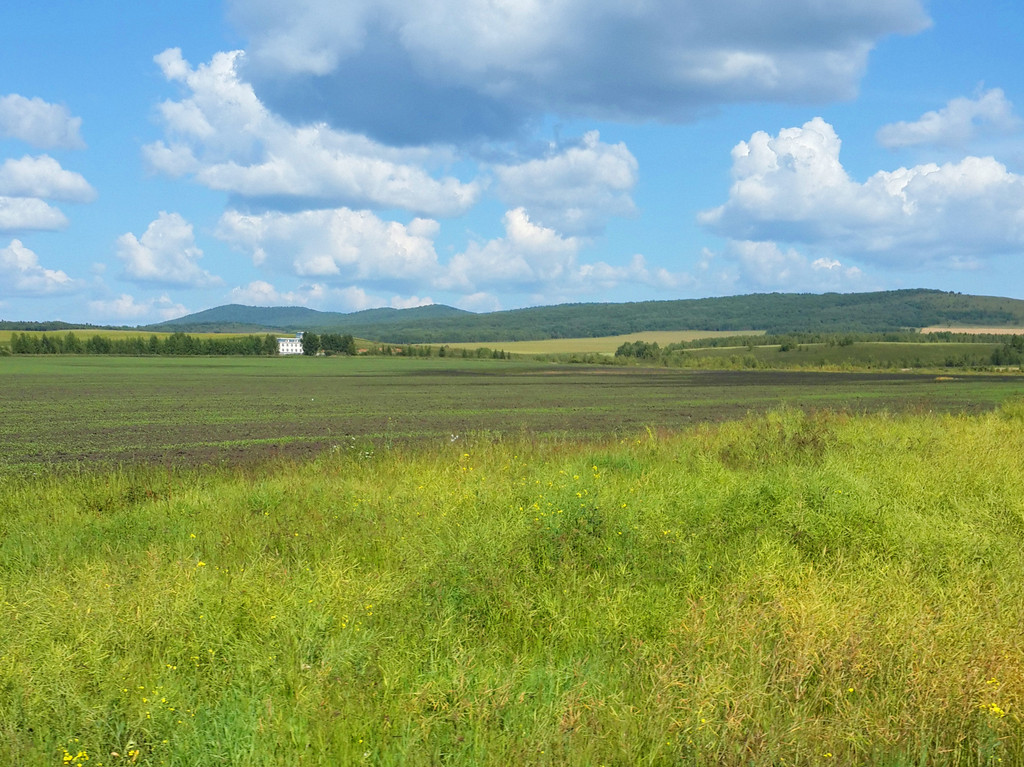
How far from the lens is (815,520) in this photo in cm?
915

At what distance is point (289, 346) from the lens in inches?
6954

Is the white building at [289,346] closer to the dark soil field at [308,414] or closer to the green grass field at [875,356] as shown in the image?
the green grass field at [875,356]

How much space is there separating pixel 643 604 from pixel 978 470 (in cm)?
825

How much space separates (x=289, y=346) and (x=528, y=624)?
17813 centimetres

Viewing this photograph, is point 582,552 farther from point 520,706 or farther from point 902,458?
point 902,458

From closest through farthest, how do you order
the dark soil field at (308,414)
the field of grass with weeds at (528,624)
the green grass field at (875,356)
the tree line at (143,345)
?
the field of grass with weeds at (528,624) < the dark soil field at (308,414) < the green grass field at (875,356) < the tree line at (143,345)

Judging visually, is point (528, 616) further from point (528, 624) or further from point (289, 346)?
point (289, 346)

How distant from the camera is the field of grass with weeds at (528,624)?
484 cm

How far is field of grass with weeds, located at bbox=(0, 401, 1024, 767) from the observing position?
15.9ft

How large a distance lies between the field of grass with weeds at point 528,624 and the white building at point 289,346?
169m

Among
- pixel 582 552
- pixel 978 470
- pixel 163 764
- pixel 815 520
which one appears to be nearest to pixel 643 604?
pixel 582 552

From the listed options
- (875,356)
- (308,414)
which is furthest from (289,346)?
(308,414)

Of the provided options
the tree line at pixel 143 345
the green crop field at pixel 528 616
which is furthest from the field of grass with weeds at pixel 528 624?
the tree line at pixel 143 345

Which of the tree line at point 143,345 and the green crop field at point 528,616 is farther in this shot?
the tree line at point 143,345
